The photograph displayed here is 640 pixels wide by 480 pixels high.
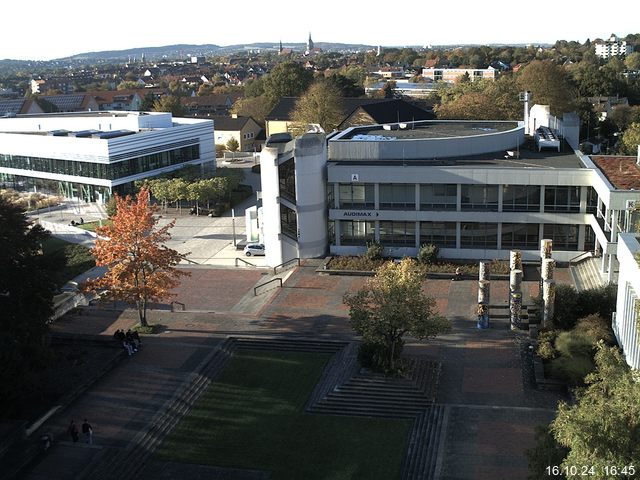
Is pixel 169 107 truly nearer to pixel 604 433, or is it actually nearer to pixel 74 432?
pixel 74 432

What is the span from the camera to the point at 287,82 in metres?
111

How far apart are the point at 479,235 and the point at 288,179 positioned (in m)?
12.6

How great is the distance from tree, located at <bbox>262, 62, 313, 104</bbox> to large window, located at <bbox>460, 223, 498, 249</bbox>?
227 ft

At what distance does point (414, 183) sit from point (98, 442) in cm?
2621

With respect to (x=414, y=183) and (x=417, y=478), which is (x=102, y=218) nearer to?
(x=414, y=183)

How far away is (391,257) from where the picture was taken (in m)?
46.5

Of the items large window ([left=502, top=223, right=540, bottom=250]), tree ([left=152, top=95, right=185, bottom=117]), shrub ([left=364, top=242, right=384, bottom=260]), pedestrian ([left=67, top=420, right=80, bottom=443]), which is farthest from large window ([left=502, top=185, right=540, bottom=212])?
tree ([left=152, top=95, right=185, bottom=117])

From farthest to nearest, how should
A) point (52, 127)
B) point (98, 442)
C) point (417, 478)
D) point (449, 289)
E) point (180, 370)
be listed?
point (52, 127)
point (449, 289)
point (180, 370)
point (98, 442)
point (417, 478)

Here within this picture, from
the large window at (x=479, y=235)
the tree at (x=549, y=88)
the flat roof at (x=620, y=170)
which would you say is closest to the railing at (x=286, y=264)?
the large window at (x=479, y=235)

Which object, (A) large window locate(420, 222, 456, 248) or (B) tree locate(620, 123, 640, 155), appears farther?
(B) tree locate(620, 123, 640, 155)

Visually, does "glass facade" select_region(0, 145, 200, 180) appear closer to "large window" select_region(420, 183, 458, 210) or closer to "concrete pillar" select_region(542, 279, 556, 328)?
"large window" select_region(420, 183, 458, 210)

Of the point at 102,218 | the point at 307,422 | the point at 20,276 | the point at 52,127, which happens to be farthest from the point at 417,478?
the point at 52,127

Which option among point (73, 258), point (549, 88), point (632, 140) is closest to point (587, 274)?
point (632, 140)

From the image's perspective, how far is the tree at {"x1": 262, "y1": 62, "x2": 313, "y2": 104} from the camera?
111 meters
